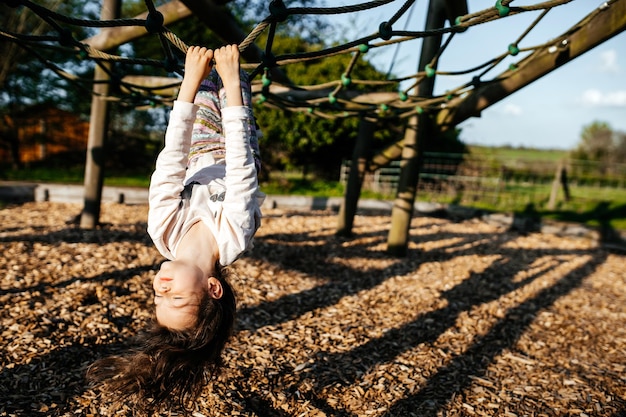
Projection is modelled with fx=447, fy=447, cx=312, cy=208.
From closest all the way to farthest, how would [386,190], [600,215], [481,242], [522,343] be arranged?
[522,343] → [481,242] → [600,215] → [386,190]

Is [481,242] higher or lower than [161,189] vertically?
lower

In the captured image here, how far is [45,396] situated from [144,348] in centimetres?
65

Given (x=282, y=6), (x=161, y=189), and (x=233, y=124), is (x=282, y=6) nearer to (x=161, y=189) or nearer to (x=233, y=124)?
(x=233, y=124)

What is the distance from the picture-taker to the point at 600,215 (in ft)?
27.7

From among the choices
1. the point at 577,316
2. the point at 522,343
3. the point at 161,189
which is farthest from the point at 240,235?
the point at 577,316

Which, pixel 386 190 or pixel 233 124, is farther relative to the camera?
pixel 386 190

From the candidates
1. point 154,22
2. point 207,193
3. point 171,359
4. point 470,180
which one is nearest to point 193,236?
point 207,193

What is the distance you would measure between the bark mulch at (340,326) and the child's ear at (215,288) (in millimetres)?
615

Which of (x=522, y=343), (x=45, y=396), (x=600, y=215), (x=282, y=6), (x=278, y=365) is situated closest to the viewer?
(x=282, y=6)

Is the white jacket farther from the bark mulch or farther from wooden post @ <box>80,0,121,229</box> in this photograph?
wooden post @ <box>80,0,121,229</box>

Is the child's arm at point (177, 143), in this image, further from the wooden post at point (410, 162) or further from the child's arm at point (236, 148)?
the wooden post at point (410, 162)

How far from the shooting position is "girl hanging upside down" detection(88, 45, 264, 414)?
62.1 inches


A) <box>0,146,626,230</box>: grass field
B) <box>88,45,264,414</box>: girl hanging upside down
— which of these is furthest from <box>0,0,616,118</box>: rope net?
<box>0,146,626,230</box>: grass field

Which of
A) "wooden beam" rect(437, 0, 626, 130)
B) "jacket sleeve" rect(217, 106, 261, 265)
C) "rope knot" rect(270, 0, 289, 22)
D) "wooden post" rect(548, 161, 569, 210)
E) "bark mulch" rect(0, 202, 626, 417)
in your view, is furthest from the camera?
"wooden post" rect(548, 161, 569, 210)
